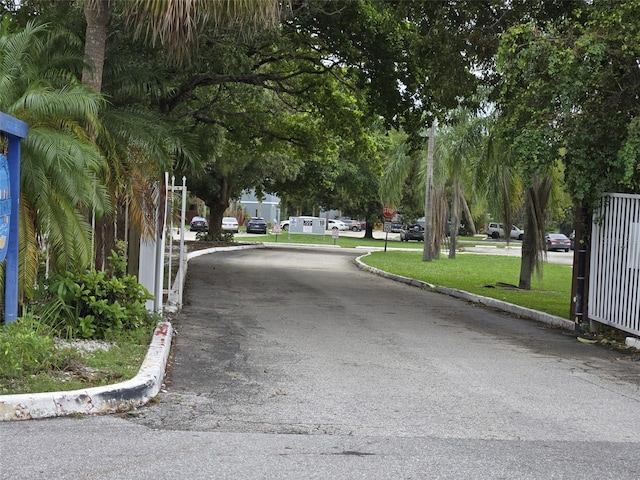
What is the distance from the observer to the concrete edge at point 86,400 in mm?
5602

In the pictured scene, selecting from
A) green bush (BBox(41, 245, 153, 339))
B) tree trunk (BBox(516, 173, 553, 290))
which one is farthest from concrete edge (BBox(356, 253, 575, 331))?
green bush (BBox(41, 245, 153, 339))

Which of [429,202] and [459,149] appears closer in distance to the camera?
[459,149]

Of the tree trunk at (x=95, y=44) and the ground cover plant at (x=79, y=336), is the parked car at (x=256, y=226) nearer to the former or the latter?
the tree trunk at (x=95, y=44)

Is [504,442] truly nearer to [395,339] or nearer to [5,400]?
[5,400]

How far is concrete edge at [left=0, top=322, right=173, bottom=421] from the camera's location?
18.4 feet

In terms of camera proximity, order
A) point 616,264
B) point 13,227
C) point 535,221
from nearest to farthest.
A: 1. point 13,227
2. point 616,264
3. point 535,221

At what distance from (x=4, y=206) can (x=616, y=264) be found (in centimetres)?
842

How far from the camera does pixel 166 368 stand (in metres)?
7.86

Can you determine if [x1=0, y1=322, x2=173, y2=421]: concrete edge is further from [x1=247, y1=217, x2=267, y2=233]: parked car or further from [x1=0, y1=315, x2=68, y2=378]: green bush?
[x1=247, y1=217, x2=267, y2=233]: parked car

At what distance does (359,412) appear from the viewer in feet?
20.6

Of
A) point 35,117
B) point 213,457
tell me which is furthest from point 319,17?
point 213,457

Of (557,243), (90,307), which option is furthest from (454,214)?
(90,307)

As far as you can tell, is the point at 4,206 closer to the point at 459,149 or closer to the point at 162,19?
the point at 162,19

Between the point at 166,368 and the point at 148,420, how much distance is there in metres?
2.08
